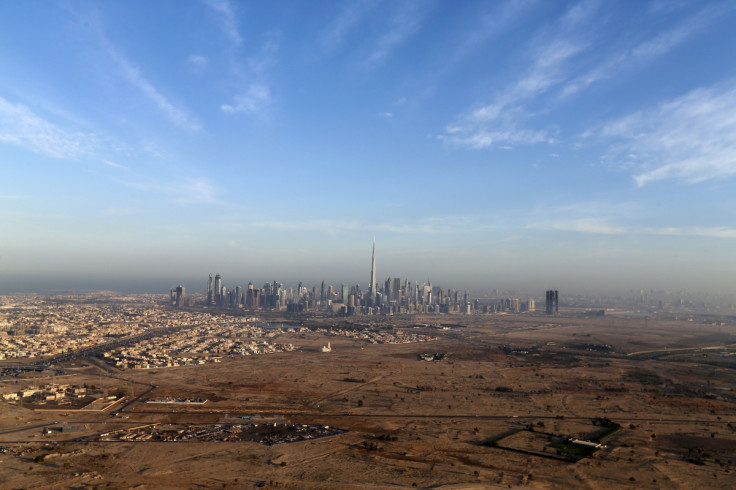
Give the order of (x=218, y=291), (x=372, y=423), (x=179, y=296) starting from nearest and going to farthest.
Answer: (x=372, y=423) < (x=179, y=296) < (x=218, y=291)

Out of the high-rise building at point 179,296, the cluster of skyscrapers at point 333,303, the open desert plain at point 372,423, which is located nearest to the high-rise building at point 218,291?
the cluster of skyscrapers at point 333,303

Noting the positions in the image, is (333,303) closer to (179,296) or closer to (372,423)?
(179,296)

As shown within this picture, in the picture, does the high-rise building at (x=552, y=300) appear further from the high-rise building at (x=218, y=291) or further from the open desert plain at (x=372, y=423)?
the high-rise building at (x=218, y=291)

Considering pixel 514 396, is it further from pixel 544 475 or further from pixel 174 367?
pixel 174 367

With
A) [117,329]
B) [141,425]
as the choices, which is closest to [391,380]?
[141,425]

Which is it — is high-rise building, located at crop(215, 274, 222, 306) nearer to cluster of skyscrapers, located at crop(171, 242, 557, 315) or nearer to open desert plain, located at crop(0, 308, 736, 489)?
cluster of skyscrapers, located at crop(171, 242, 557, 315)

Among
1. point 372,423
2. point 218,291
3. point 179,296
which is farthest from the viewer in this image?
point 218,291

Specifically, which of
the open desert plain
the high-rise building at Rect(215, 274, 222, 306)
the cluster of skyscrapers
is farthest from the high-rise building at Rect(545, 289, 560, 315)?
the high-rise building at Rect(215, 274, 222, 306)

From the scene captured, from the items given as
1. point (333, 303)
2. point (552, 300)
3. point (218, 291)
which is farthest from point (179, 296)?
point (552, 300)
